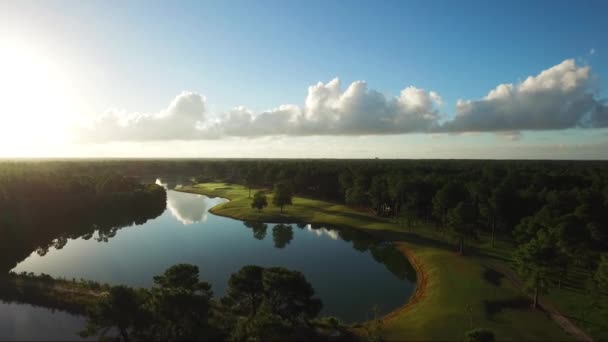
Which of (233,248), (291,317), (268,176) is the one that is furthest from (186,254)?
(268,176)

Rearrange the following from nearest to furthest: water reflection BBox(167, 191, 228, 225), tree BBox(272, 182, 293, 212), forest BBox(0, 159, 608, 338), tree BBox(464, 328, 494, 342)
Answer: tree BBox(464, 328, 494, 342) → forest BBox(0, 159, 608, 338) → tree BBox(272, 182, 293, 212) → water reflection BBox(167, 191, 228, 225)

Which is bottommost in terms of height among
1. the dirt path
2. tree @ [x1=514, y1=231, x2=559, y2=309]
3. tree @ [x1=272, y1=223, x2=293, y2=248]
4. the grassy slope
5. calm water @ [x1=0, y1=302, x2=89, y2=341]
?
tree @ [x1=272, y1=223, x2=293, y2=248]

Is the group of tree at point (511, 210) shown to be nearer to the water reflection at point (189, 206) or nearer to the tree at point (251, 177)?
the water reflection at point (189, 206)

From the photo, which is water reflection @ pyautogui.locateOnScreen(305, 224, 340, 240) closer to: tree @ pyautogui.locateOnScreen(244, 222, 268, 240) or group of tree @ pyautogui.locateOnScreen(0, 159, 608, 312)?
tree @ pyautogui.locateOnScreen(244, 222, 268, 240)

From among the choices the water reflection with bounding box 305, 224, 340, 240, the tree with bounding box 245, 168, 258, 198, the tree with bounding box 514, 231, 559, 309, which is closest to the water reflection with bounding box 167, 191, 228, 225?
the tree with bounding box 245, 168, 258, 198

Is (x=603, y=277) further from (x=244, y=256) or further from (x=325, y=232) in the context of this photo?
(x=325, y=232)

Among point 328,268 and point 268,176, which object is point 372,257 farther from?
point 268,176

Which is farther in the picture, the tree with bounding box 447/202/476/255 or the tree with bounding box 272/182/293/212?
the tree with bounding box 272/182/293/212
